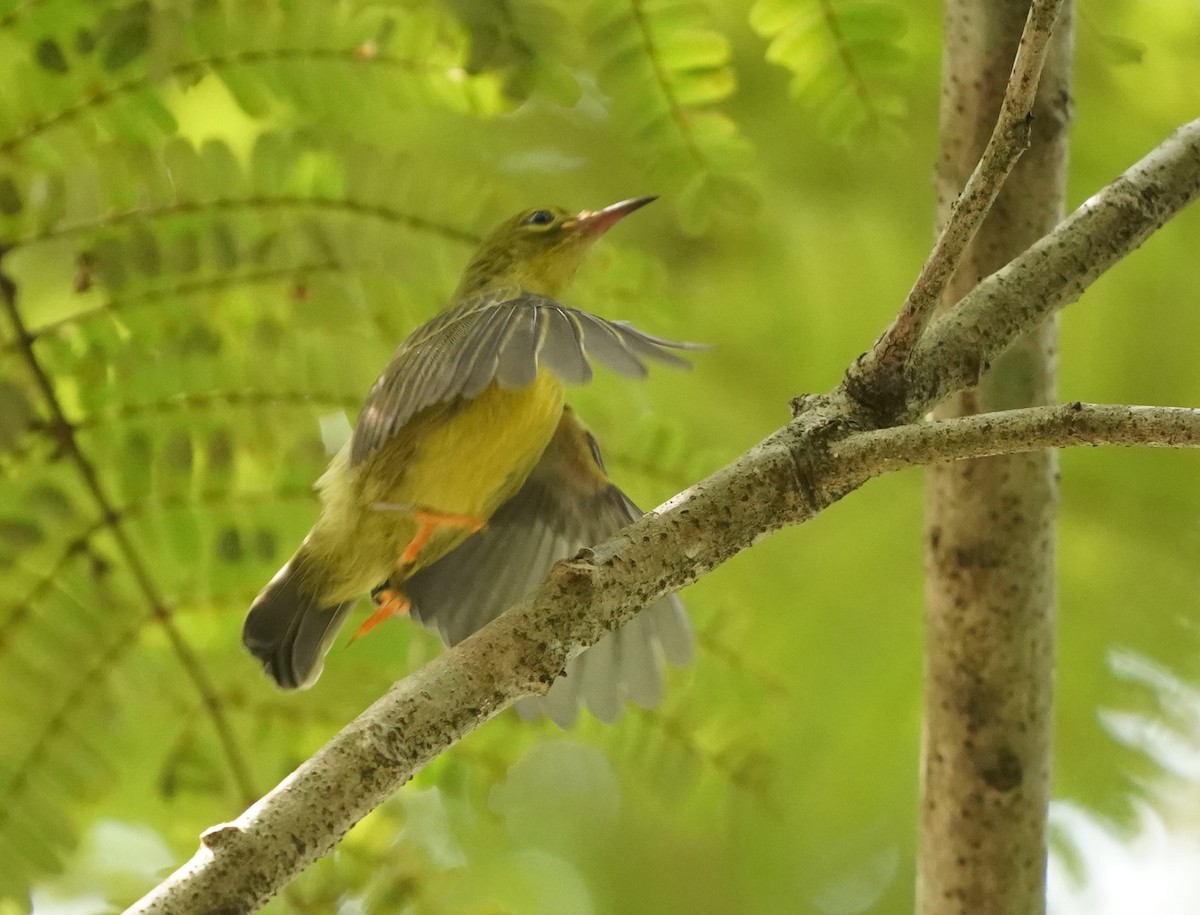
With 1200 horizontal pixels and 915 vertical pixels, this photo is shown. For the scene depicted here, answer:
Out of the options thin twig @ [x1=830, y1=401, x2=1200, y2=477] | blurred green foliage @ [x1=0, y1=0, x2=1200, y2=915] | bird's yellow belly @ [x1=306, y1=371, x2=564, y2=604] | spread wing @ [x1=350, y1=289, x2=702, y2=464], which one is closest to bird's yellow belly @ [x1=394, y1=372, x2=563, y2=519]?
bird's yellow belly @ [x1=306, y1=371, x2=564, y2=604]

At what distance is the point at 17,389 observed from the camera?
196 cm

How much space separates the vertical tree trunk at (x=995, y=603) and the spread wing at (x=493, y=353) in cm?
66

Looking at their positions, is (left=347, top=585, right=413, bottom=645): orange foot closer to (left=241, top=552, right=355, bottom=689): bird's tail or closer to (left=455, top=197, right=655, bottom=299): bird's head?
(left=241, top=552, right=355, bottom=689): bird's tail

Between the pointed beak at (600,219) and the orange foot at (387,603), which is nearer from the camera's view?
the orange foot at (387,603)

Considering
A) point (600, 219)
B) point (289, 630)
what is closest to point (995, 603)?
point (600, 219)

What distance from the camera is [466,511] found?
1.96 metres

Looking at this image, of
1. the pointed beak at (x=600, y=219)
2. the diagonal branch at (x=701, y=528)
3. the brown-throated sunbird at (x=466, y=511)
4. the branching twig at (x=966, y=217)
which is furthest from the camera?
the pointed beak at (x=600, y=219)

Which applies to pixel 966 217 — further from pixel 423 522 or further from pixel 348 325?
pixel 348 325

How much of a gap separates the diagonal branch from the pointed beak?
77 centimetres

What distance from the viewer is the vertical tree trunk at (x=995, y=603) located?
1.86 meters

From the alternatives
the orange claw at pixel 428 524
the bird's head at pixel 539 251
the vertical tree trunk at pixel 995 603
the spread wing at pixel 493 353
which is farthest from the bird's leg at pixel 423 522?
the vertical tree trunk at pixel 995 603

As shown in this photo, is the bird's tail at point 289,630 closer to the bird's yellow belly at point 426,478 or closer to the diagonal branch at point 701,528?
the bird's yellow belly at point 426,478

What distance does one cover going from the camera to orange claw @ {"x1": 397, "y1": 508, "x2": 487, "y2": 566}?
1.93 metres

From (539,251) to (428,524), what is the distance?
53cm
